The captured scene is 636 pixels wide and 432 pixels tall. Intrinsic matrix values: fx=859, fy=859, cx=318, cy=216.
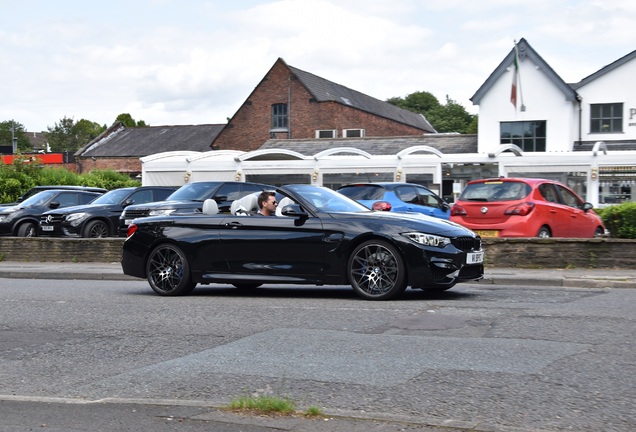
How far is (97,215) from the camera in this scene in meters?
23.8

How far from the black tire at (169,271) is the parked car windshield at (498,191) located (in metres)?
7.11

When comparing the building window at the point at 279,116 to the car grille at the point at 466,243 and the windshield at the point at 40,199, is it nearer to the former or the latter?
the windshield at the point at 40,199

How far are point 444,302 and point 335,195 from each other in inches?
94.7

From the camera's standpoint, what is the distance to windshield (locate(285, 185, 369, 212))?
11.5 metres

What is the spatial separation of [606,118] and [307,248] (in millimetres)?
38596

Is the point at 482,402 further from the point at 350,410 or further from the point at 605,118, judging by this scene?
the point at 605,118

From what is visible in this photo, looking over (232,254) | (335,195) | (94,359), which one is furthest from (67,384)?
(335,195)

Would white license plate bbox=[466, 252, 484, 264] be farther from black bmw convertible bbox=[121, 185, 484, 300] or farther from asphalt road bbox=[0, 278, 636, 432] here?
asphalt road bbox=[0, 278, 636, 432]

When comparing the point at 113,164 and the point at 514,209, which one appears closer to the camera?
the point at 514,209

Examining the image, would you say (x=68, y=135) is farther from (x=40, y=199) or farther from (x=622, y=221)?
(x=622, y=221)

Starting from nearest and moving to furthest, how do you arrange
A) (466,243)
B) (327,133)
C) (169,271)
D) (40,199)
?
(466,243) < (169,271) < (40,199) < (327,133)

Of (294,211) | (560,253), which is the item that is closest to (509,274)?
(560,253)

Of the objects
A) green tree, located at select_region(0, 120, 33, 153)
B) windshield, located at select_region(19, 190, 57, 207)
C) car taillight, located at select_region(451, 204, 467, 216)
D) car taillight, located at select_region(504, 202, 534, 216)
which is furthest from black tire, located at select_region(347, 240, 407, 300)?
green tree, located at select_region(0, 120, 33, 153)

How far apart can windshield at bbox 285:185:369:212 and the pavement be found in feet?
9.49
